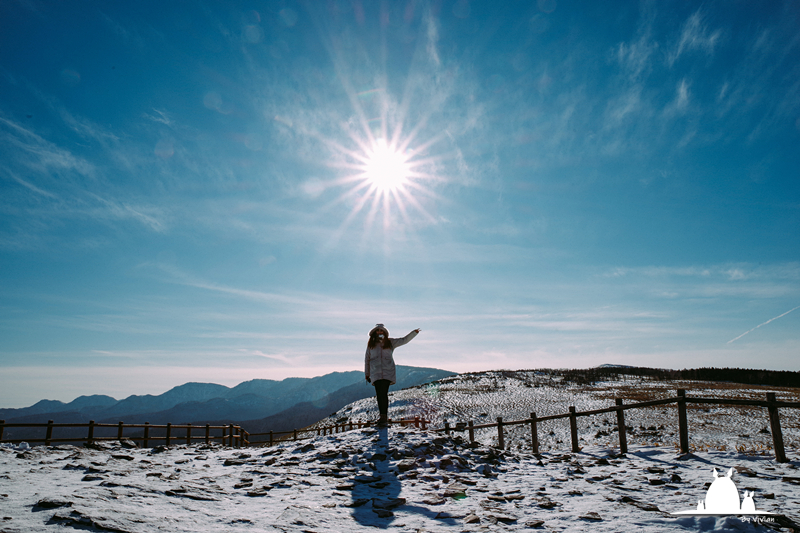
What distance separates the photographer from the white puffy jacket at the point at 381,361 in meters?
12.2

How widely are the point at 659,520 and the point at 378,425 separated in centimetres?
828

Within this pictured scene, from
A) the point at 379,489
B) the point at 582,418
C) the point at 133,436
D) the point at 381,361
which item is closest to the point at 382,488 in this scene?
the point at 379,489

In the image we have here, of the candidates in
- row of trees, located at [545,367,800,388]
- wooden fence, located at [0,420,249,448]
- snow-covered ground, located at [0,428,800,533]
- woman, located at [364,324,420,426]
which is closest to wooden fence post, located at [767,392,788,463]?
snow-covered ground, located at [0,428,800,533]

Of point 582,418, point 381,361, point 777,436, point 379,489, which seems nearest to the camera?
point 379,489

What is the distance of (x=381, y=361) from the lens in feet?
40.0

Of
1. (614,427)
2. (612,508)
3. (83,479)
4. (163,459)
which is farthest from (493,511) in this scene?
(614,427)

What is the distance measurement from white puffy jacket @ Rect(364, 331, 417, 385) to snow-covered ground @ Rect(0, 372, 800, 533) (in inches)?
68.1

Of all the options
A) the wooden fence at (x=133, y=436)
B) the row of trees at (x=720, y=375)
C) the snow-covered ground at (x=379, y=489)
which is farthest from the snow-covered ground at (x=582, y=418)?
the row of trees at (x=720, y=375)

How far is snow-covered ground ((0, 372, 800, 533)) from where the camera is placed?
5.48 meters

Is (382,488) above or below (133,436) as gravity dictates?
above

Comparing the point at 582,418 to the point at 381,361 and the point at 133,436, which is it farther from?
the point at 133,436

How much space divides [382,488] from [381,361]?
176 inches

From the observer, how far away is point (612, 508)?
663 cm

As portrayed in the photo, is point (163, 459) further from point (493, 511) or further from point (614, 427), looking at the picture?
point (614, 427)
